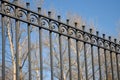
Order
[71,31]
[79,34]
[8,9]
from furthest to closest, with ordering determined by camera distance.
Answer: [79,34] < [71,31] < [8,9]

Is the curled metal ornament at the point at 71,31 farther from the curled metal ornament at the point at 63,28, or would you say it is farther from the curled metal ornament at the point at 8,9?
the curled metal ornament at the point at 8,9

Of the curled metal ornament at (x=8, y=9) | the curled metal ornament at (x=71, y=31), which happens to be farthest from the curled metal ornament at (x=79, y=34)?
the curled metal ornament at (x=8, y=9)

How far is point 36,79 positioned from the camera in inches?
507

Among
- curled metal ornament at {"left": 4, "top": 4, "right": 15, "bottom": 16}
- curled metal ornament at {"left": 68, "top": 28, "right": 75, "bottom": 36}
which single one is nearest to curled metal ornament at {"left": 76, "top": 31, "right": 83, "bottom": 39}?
curled metal ornament at {"left": 68, "top": 28, "right": 75, "bottom": 36}

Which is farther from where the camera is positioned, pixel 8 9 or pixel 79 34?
pixel 79 34

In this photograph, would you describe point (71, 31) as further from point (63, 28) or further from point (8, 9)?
point (8, 9)

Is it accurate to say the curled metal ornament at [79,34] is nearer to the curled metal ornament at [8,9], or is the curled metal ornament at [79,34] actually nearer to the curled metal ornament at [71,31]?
the curled metal ornament at [71,31]

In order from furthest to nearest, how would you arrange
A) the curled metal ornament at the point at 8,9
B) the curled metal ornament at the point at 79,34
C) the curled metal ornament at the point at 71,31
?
the curled metal ornament at the point at 79,34, the curled metal ornament at the point at 71,31, the curled metal ornament at the point at 8,9

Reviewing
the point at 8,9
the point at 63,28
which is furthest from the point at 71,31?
the point at 8,9

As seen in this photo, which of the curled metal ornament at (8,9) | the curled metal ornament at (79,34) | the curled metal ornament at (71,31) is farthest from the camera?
the curled metal ornament at (79,34)

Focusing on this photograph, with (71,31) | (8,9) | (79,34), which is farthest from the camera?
(79,34)

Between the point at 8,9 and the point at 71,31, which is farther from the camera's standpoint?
the point at 71,31

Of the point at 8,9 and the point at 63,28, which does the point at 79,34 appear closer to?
the point at 63,28

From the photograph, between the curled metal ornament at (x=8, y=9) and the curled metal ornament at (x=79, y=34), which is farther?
the curled metal ornament at (x=79, y=34)
